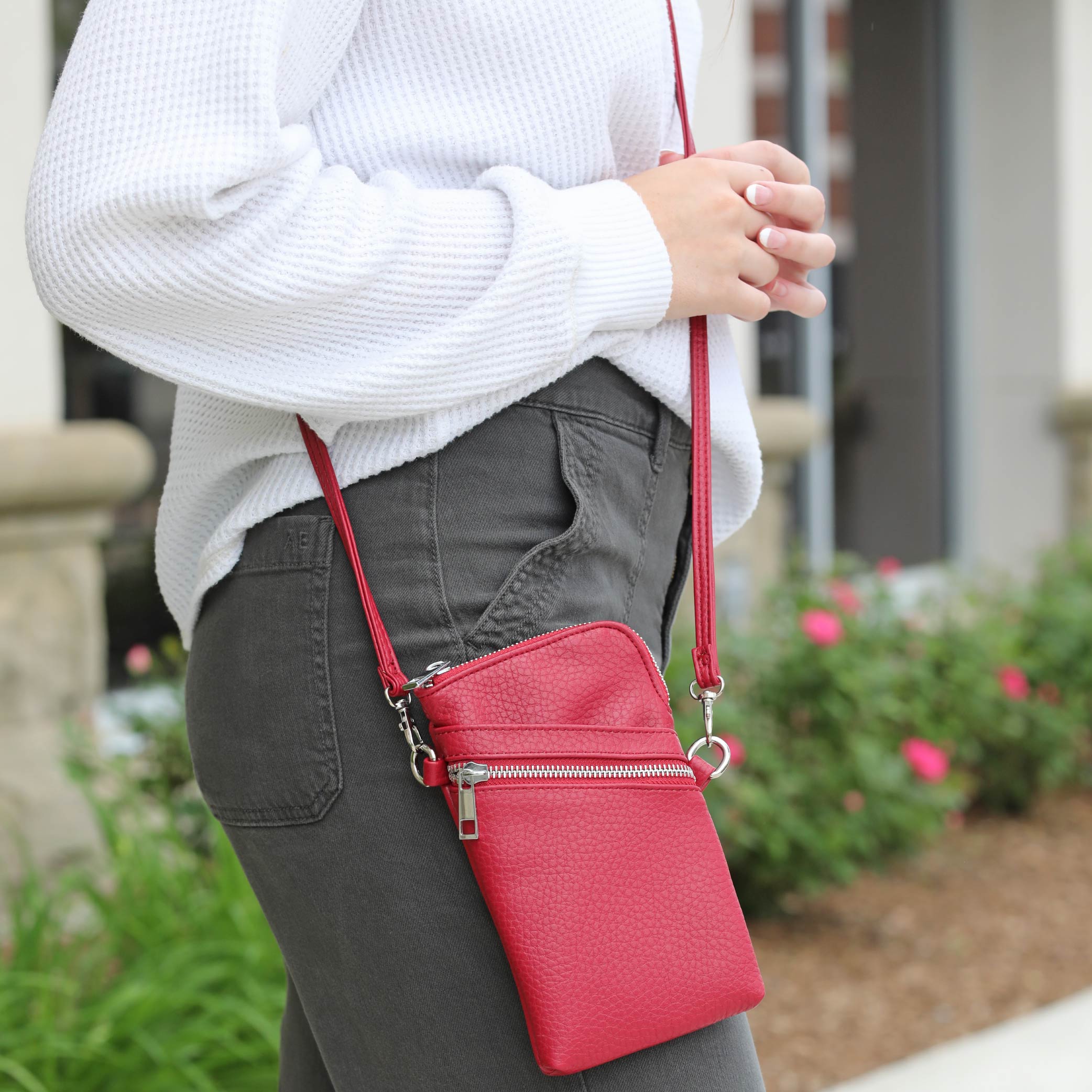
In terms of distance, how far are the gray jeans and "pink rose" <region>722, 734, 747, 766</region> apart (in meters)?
1.96

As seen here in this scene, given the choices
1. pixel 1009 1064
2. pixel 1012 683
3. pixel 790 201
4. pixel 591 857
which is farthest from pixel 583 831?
pixel 1012 683

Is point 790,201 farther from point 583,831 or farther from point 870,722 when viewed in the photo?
point 870,722

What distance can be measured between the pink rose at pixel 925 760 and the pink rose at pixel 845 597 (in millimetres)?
403

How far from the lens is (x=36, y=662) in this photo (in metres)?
2.77

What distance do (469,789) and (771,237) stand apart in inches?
18.4

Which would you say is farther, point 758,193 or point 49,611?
point 49,611

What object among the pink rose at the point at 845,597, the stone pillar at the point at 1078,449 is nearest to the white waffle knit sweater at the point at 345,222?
the pink rose at the point at 845,597

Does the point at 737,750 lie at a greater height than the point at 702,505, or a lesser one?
lesser

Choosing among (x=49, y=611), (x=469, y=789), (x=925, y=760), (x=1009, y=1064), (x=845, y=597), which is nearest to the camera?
(x=469, y=789)

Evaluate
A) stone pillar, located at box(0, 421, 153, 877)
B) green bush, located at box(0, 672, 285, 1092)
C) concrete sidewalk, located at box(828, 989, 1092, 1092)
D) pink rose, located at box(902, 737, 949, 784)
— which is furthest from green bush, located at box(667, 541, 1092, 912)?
stone pillar, located at box(0, 421, 153, 877)

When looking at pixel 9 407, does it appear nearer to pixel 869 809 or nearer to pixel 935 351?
pixel 869 809

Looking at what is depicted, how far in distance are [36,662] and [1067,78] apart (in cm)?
527

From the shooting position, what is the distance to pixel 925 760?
314 centimetres

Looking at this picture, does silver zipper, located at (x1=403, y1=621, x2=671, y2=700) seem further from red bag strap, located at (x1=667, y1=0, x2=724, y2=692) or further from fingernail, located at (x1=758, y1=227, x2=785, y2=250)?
fingernail, located at (x1=758, y1=227, x2=785, y2=250)
